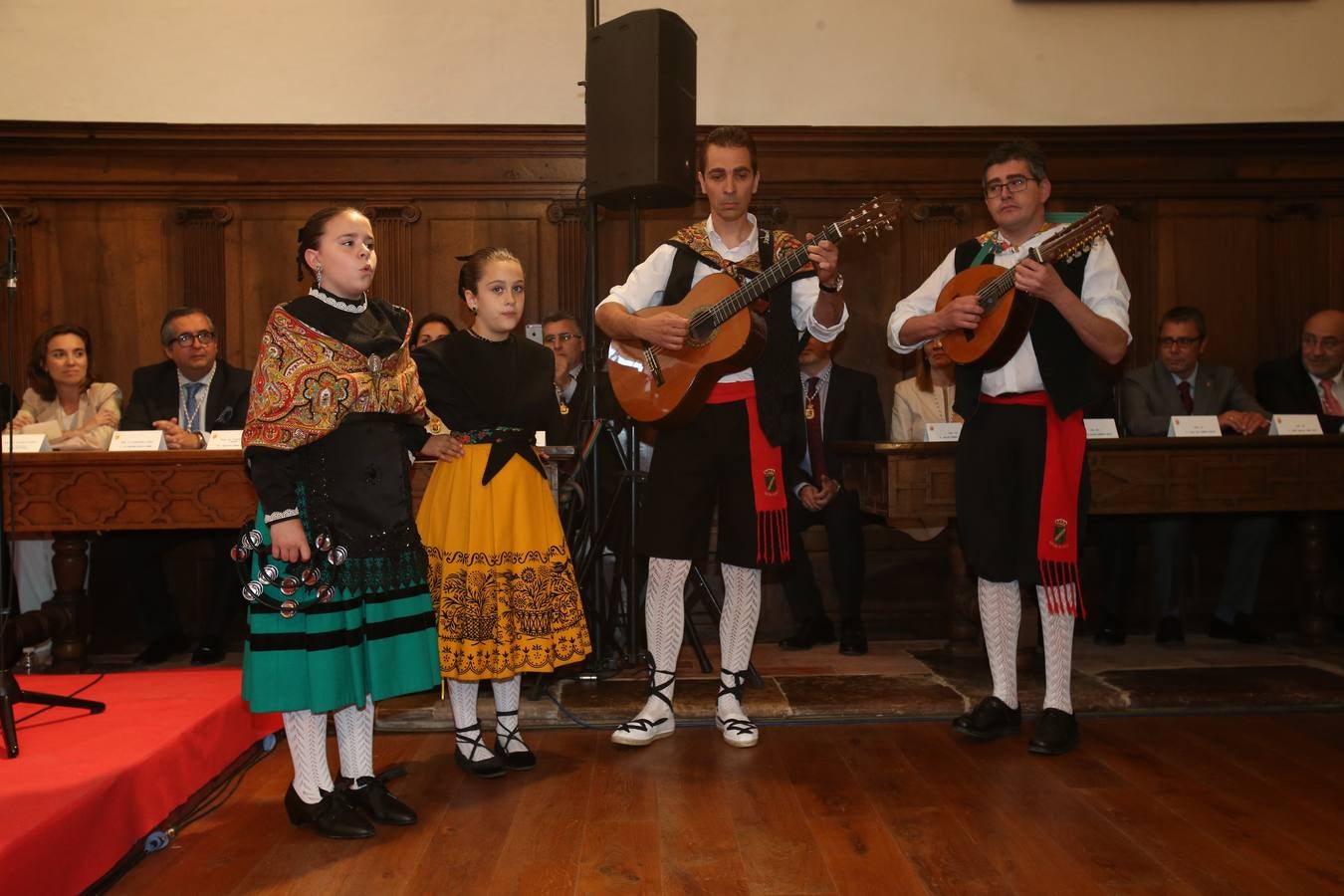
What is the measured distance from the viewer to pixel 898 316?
326cm

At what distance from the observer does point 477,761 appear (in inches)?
115

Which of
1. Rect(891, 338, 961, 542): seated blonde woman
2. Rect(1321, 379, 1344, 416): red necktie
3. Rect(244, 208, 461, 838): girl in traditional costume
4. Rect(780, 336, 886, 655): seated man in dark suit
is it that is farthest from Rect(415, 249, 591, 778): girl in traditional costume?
Rect(1321, 379, 1344, 416): red necktie

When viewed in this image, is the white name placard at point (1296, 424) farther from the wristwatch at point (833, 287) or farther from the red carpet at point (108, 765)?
the red carpet at point (108, 765)

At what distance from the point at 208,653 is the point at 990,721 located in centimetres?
325

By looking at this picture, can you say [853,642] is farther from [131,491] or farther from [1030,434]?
[131,491]

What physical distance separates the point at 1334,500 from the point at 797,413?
7.80 feet

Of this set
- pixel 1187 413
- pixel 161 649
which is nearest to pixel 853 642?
pixel 1187 413

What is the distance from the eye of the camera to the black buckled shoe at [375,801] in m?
2.51

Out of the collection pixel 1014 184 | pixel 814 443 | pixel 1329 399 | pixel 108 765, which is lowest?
pixel 108 765

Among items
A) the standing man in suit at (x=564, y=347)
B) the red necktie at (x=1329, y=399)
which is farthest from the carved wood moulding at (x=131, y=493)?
the red necktie at (x=1329, y=399)

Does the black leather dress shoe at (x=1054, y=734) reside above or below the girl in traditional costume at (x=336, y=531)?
below

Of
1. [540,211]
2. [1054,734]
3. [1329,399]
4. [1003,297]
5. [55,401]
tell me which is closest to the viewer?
[1003,297]

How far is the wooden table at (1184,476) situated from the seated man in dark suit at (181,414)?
8.99 feet

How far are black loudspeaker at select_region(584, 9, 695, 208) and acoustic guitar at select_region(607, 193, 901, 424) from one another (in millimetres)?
752
